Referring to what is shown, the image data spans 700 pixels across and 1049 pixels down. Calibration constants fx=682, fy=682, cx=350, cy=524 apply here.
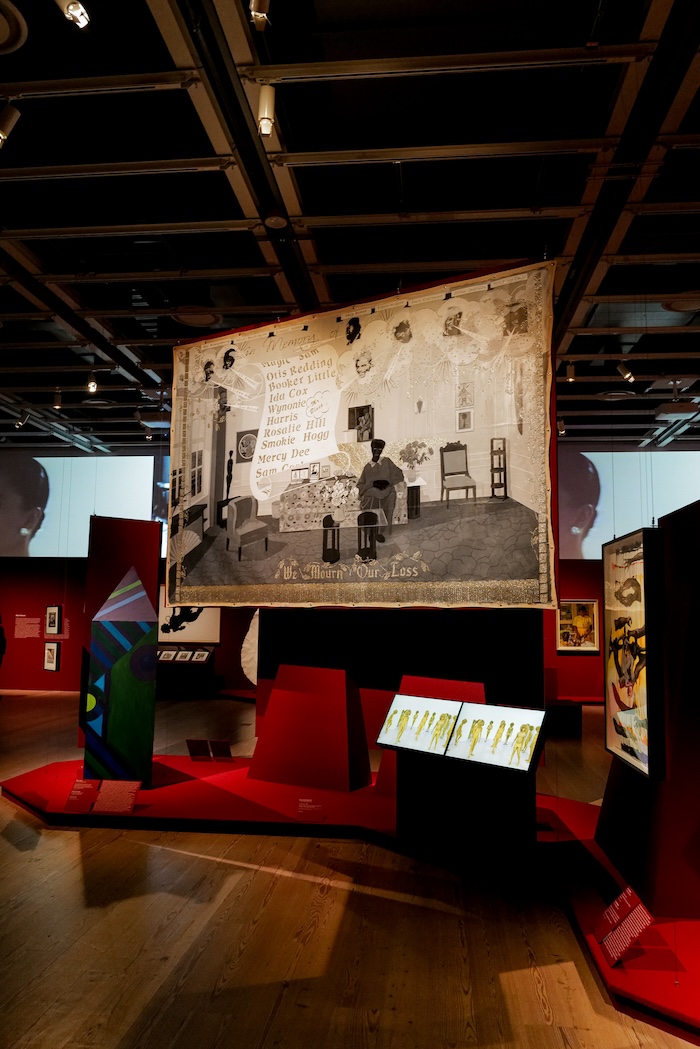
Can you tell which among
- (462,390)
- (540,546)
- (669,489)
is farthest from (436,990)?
(669,489)

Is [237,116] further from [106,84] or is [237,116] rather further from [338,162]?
[106,84]

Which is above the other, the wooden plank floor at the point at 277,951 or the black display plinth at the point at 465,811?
the black display plinth at the point at 465,811

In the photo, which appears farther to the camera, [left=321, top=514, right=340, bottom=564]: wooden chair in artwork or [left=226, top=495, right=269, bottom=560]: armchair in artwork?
[left=226, top=495, right=269, bottom=560]: armchair in artwork

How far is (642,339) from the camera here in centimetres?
820

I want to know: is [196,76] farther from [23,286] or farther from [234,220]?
[23,286]

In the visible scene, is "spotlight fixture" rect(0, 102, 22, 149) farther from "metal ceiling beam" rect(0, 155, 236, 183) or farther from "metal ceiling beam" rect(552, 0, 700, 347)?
"metal ceiling beam" rect(552, 0, 700, 347)

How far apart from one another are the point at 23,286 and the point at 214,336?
3256 millimetres

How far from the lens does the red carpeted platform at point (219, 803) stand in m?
4.37

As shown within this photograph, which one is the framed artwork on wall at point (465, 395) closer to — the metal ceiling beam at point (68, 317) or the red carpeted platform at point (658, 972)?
the red carpeted platform at point (658, 972)

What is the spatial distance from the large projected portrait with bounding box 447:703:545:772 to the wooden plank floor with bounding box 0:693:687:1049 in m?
0.46

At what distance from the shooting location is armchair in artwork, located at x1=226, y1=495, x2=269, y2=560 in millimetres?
4246

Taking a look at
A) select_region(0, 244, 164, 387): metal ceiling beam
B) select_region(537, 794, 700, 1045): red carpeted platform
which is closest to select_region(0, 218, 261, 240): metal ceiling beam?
select_region(0, 244, 164, 387): metal ceiling beam

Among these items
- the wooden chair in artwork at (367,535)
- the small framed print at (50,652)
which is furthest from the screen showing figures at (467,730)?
the small framed print at (50,652)

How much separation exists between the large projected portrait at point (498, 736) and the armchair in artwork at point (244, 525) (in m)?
1.58
